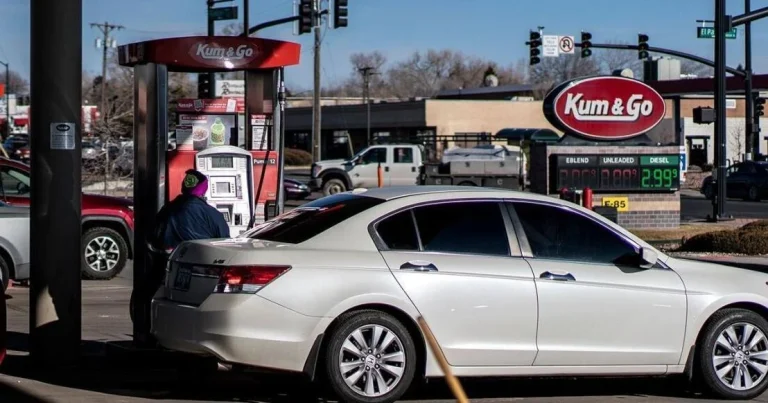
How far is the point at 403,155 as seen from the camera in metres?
39.1

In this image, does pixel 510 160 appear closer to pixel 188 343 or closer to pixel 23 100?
pixel 188 343

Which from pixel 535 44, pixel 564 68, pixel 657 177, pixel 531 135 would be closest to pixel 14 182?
pixel 657 177

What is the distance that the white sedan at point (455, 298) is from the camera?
7.25 metres

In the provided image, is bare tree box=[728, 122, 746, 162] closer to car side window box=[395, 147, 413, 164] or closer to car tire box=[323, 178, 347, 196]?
car side window box=[395, 147, 413, 164]

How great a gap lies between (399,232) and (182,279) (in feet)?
5.09

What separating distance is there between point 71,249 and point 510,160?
27733 mm

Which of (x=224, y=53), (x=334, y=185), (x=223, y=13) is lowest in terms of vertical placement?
(x=334, y=185)

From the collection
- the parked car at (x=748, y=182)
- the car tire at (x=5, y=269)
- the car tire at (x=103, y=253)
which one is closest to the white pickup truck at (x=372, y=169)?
the parked car at (x=748, y=182)

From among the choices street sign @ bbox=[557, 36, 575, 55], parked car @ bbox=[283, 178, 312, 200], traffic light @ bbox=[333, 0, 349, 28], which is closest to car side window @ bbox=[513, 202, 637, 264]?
traffic light @ bbox=[333, 0, 349, 28]

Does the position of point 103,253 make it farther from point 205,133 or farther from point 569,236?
point 569,236

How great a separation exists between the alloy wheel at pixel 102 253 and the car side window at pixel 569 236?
9306mm

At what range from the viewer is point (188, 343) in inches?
289

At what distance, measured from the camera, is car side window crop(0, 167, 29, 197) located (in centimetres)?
1605

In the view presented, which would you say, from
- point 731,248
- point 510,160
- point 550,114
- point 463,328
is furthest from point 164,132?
point 510,160
